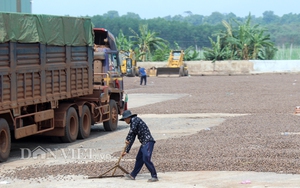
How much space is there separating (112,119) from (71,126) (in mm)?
3426

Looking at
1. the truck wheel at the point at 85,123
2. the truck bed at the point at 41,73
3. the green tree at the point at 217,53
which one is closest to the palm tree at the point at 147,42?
the green tree at the point at 217,53

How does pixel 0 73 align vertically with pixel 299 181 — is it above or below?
above

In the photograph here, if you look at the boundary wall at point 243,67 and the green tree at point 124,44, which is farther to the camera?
the green tree at point 124,44

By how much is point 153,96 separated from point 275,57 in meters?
52.2

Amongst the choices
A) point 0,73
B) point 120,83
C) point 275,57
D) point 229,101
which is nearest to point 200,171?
point 0,73

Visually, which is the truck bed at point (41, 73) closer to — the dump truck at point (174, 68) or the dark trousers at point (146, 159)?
the dark trousers at point (146, 159)

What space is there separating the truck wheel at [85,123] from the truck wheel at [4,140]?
15.0 feet

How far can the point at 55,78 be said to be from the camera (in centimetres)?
1850

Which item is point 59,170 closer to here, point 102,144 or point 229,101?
point 102,144

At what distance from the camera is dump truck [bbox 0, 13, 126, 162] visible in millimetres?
15758

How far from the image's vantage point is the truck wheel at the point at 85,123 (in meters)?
20.2

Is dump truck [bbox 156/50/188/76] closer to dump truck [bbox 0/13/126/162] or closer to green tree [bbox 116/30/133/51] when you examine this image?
green tree [bbox 116/30/133/51]

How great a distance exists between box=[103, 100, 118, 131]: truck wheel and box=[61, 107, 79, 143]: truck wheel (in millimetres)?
2831

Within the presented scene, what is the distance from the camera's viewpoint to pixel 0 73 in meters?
15.1
